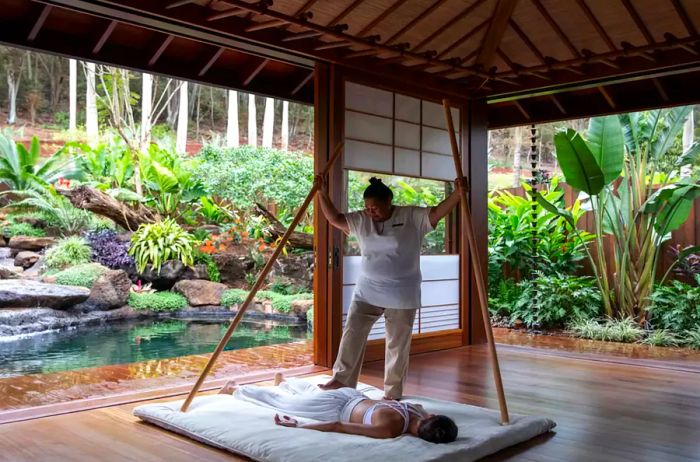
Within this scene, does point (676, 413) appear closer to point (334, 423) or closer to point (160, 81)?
point (334, 423)

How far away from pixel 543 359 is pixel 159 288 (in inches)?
231

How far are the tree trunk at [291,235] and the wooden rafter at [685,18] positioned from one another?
600 centimetres

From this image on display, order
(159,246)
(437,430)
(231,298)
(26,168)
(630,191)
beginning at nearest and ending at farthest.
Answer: (437,430)
(630,191)
(231,298)
(159,246)
(26,168)

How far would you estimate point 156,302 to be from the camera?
845 centimetres

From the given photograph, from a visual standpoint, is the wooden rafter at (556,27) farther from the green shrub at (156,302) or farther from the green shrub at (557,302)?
the green shrub at (156,302)

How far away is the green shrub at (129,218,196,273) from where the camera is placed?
878 cm

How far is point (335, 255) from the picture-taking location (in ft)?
14.7

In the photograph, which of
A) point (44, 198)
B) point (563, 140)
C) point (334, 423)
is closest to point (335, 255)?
point (334, 423)

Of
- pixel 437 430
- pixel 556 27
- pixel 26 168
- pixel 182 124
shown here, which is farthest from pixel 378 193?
pixel 182 124

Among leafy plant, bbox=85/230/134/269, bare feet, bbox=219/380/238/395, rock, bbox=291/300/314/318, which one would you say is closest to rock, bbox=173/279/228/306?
leafy plant, bbox=85/230/134/269

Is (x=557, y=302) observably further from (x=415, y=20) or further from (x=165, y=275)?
(x=165, y=275)

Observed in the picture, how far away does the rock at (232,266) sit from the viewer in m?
9.48

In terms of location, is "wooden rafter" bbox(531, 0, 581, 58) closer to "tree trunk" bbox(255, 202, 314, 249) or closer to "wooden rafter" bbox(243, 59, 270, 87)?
"wooden rafter" bbox(243, 59, 270, 87)

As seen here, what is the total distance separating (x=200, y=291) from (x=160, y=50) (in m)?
4.99
